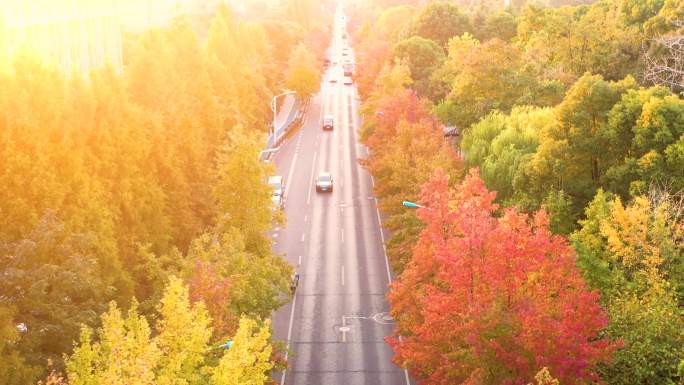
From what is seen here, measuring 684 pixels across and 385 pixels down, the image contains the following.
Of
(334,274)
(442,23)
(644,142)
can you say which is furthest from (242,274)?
(442,23)

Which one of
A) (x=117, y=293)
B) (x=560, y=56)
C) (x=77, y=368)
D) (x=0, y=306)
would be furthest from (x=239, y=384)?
(x=560, y=56)

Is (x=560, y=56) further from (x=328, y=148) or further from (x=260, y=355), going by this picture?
(x=260, y=355)

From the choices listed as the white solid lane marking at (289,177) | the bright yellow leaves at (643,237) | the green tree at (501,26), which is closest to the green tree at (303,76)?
the white solid lane marking at (289,177)

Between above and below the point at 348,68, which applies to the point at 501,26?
above

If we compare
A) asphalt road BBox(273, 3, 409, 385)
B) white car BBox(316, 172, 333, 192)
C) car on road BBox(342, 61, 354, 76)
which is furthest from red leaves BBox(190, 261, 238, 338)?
car on road BBox(342, 61, 354, 76)

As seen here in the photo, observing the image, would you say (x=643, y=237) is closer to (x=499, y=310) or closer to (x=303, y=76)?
(x=499, y=310)
